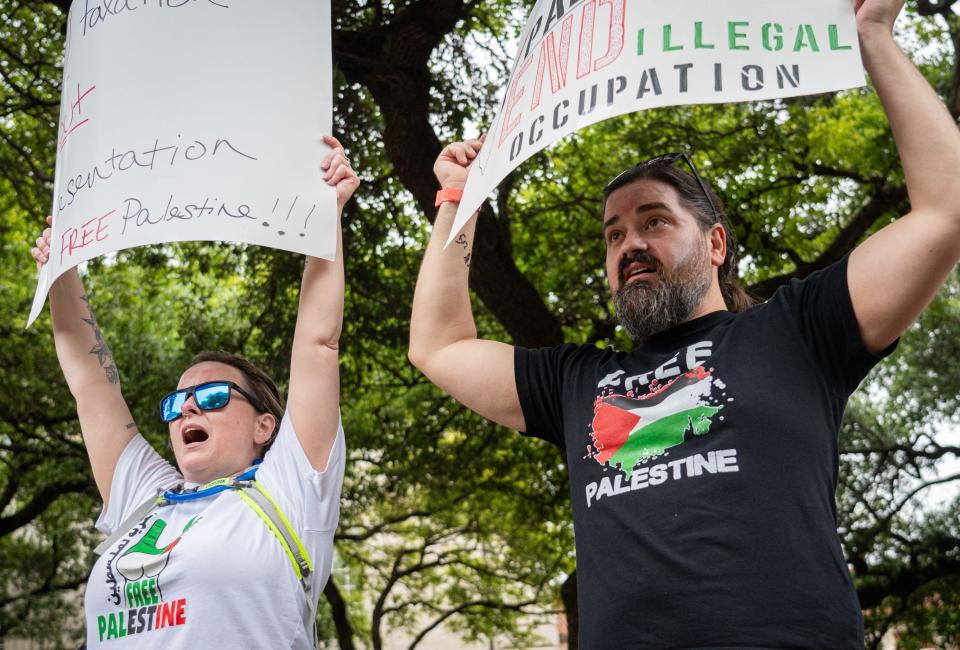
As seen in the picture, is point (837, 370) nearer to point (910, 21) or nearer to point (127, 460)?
point (127, 460)

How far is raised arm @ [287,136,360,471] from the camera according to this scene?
2750mm

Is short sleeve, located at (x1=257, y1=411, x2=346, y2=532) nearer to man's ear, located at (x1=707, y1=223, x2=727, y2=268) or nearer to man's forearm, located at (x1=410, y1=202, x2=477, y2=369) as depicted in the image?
man's forearm, located at (x1=410, y1=202, x2=477, y2=369)

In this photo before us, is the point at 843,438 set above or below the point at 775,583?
above

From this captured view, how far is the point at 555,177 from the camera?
894 centimetres

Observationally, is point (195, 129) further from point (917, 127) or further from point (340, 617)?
point (340, 617)

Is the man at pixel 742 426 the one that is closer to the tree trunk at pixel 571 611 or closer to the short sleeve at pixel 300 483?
the short sleeve at pixel 300 483

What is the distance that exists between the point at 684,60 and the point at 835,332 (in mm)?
624

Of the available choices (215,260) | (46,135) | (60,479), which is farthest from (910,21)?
(60,479)

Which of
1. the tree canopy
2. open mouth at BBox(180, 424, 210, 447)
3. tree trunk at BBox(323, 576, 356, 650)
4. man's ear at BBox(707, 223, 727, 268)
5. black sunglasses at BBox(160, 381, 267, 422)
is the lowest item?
open mouth at BBox(180, 424, 210, 447)

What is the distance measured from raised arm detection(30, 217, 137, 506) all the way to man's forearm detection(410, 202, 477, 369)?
0.98 metres

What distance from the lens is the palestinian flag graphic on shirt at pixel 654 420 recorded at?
84.3 inches

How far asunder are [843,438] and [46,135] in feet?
26.9

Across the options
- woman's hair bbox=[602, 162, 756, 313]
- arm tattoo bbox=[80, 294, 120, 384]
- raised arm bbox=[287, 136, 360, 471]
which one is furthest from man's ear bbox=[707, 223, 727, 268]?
arm tattoo bbox=[80, 294, 120, 384]

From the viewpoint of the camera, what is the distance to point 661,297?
7.93 feet
